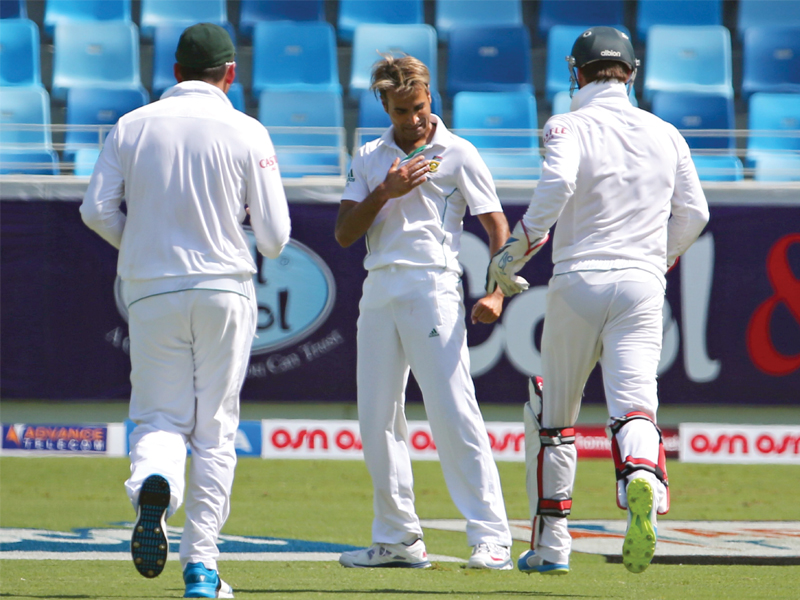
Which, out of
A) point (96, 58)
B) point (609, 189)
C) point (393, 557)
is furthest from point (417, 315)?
point (96, 58)

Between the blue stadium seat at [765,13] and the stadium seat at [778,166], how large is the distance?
2654mm

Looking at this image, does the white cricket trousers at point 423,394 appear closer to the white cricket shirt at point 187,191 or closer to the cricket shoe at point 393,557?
the cricket shoe at point 393,557

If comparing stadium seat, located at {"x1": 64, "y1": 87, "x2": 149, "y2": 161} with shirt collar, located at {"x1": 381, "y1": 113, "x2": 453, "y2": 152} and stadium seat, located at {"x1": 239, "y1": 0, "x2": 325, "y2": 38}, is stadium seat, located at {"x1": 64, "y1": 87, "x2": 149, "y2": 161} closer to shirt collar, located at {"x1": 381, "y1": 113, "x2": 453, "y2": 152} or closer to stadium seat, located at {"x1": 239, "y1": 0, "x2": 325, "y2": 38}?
stadium seat, located at {"x1": 239, "y1": 0, "x2": 325, "y2": 38}

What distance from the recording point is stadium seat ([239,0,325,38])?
1266 centimetres

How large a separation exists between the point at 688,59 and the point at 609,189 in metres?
8.75

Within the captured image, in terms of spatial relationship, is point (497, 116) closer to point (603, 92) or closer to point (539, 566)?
point (603, 92)

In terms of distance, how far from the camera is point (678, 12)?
12867mm

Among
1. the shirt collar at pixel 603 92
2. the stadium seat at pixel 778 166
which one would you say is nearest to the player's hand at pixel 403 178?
the shirt collar at pixel 603 92

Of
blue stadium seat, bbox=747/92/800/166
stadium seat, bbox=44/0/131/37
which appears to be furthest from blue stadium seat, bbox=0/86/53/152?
blue stadium seat, bbox=747/92/800/166

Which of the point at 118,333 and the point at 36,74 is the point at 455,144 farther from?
the point at 36,74

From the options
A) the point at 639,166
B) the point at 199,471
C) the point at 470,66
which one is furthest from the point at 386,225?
the point at 470,66

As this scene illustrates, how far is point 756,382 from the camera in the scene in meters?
9.71

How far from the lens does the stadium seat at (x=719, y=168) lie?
10164mm

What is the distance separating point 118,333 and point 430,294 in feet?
18.7
